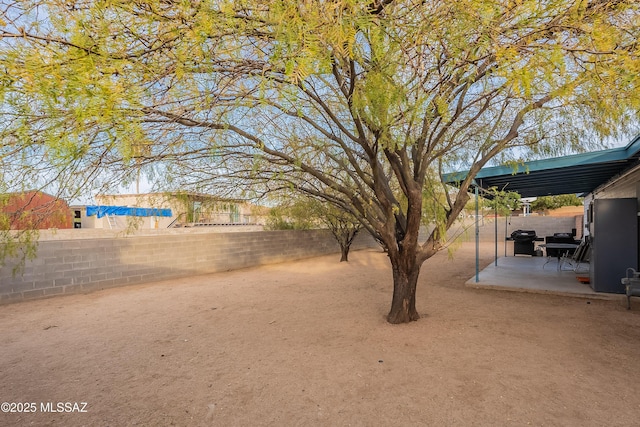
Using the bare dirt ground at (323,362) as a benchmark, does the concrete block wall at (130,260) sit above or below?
above

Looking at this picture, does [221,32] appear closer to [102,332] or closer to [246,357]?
[246,357]

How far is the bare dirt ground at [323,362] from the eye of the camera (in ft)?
8.93

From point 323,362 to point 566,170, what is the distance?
8203mm

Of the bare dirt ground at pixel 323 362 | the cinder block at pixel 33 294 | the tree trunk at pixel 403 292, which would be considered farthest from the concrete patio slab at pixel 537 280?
the cinder block at pixel 33 294

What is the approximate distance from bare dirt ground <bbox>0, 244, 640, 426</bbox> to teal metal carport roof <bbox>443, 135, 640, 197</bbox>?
2.47 metres

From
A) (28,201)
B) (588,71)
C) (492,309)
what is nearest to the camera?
(588,71)

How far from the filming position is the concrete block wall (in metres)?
7.05

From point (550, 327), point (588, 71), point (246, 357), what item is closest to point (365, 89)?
point (588, 71)

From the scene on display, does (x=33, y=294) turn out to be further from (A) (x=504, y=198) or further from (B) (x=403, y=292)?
(A) (x=504, y=198)

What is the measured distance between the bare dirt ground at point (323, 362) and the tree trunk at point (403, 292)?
7.9 inches

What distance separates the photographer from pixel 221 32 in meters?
2.36

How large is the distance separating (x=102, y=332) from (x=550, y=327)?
645cm

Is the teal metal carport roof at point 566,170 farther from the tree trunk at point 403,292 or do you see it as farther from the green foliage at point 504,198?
the tree trunk at point 403,292

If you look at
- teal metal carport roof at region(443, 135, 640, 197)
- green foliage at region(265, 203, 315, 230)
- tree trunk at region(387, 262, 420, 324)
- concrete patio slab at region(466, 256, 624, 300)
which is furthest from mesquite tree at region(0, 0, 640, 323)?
green foliage at region(265, 203, 315, 230)
